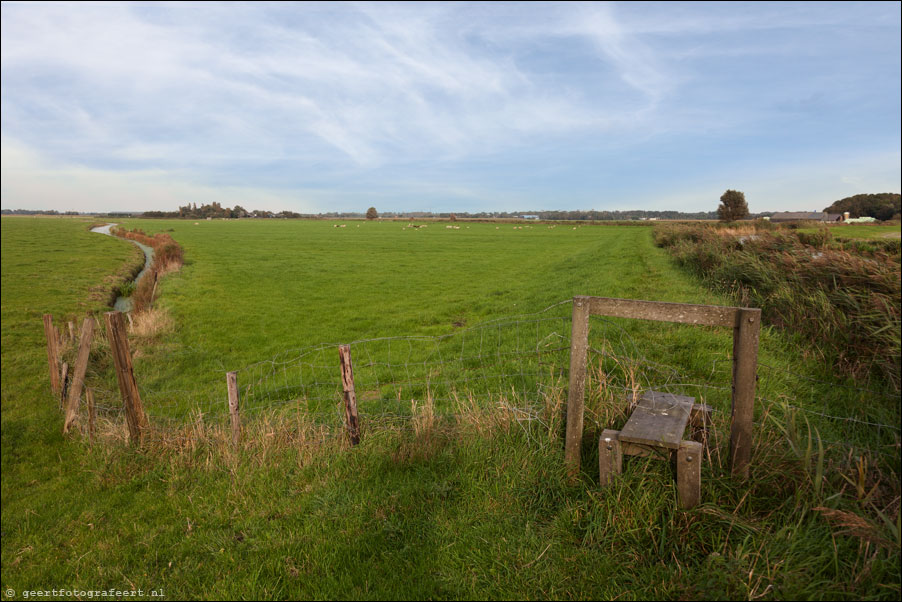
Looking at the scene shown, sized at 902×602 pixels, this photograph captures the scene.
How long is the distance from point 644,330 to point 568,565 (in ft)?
23.1

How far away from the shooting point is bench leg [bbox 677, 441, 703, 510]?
3299mm

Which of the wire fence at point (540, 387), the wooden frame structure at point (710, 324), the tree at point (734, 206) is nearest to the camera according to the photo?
the wooden frame structure at point (710, 324)

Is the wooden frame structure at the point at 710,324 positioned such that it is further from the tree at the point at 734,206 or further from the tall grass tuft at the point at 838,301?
the tree at the point at 734,206

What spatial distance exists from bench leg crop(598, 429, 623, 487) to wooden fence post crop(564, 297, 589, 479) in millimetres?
368

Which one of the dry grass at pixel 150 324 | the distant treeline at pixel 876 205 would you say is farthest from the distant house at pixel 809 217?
the dry grass at pixel 150 324

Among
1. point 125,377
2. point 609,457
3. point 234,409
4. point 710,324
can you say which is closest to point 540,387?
point 609,457

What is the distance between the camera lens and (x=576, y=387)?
4.01 m

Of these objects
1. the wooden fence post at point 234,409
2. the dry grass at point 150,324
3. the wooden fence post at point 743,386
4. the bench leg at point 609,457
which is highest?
the wooden fence post at point 743,386

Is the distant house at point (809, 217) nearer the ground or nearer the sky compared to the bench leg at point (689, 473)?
nearer the sky

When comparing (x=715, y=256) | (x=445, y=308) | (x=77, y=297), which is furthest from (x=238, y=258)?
(x=715, y=256)

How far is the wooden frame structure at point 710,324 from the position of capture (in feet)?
11.2

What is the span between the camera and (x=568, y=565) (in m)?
3.37

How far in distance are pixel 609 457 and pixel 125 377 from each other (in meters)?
6.51

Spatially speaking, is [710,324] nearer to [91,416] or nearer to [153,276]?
[91,416]
